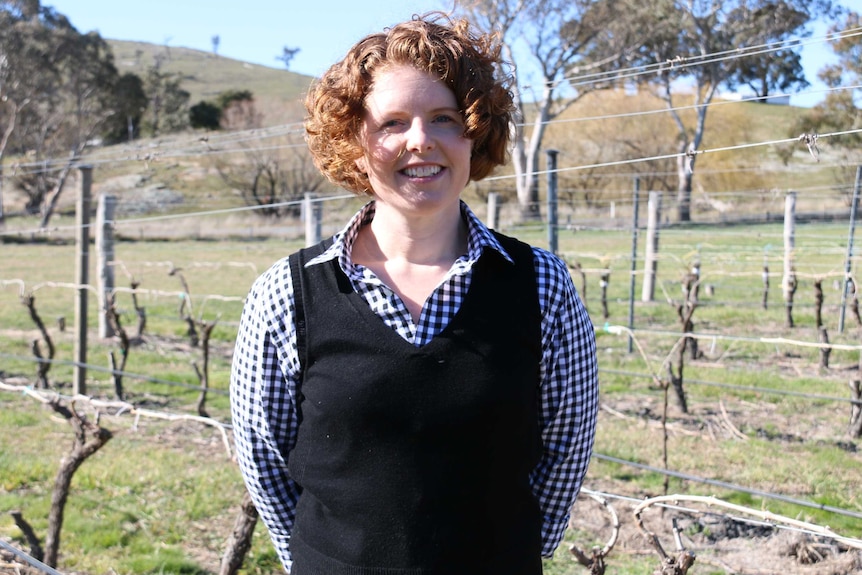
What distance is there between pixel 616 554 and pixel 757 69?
85.5 feet

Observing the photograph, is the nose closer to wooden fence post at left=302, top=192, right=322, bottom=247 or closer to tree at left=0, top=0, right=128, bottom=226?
wooden fence post at left=302, top=192, right=322, bottom=247

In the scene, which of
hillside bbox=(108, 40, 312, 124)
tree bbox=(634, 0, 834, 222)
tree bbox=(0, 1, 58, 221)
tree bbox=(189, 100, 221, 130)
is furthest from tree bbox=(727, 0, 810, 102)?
hillside bbox=(108, 40, 312, 124)

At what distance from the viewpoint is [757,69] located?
2648cm

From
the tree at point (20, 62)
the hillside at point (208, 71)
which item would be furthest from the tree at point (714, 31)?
the hillside at point (208, 71)

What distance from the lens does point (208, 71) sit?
3093 inches

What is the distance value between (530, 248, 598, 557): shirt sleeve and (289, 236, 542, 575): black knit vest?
0.15 feet

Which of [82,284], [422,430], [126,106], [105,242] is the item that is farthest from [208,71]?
[422,430]

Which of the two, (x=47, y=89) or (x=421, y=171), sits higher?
(x=47, y=89)

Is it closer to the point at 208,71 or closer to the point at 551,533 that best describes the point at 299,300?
the point at 551,533

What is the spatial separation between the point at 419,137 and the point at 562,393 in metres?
0.50

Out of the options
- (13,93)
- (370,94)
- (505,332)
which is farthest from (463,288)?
(13,93)

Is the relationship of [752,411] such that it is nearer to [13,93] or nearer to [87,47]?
[13,93]

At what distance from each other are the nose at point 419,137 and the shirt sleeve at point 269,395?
0.98 ft

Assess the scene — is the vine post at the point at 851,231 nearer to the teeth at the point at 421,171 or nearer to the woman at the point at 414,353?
the woman at the point at 414,353
